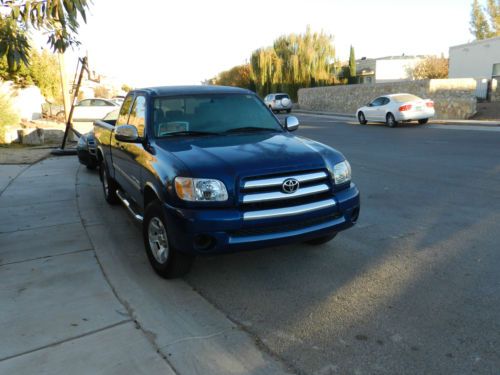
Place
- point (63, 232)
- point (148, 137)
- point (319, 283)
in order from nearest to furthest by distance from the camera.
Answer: point (319, 283) → point (148, 137) → point (63, 232)

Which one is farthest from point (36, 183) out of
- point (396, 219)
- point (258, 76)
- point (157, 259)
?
point (258, 76)

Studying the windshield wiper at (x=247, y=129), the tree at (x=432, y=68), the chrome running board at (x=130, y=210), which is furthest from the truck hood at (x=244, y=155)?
the tree at (x=432, y=68)

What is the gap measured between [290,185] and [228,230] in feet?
2.15

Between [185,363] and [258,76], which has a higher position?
[258,76]

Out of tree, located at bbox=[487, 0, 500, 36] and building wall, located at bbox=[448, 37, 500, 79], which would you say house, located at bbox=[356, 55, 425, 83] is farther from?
building wall, located at bbox=[448, 37, 500, 79]

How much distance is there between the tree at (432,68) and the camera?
4634 centimetres

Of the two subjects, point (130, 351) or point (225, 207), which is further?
point (225, 207)

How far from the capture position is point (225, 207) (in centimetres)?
363

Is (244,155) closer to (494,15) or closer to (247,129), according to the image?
(247,129)

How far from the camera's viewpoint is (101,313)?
140 inches

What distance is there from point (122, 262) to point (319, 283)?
6.78ft

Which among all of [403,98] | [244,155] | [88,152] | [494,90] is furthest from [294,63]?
[244,155]

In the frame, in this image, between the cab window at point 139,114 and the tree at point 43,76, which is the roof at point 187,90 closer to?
the cab window at point 139,114

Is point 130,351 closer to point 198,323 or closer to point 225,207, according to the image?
point 198,323
